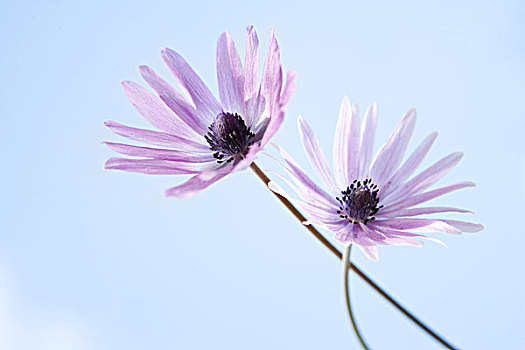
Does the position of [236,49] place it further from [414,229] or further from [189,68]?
[414,229]

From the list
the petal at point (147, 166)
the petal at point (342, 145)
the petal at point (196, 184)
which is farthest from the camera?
the petal at point (342, 145)

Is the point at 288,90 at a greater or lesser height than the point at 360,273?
greater

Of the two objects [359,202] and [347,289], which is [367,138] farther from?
[347,289]

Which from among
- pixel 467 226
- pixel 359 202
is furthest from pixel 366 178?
pixel 467 226

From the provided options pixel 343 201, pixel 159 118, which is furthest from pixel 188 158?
pixel 343 201

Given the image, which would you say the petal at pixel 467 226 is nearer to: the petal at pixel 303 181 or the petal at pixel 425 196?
the petal at pixel 425 196

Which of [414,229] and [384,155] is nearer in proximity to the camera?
[414,229]

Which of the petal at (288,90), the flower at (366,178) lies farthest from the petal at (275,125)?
the flower at (366,178)
